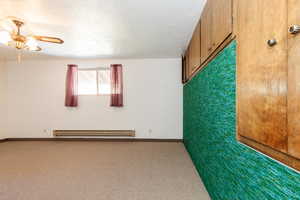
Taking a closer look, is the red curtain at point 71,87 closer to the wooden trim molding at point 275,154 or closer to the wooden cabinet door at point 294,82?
the wooden trim molding at point 275,154

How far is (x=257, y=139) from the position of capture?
2.89 ft

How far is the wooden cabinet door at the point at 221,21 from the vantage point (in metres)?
1.25

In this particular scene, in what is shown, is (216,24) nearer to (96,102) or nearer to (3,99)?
(96,102)

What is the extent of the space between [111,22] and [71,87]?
2.76m

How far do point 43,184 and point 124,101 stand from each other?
2672mm

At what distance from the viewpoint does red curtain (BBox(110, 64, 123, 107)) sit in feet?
14.4

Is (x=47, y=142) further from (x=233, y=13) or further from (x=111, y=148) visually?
(x=233, y=13)

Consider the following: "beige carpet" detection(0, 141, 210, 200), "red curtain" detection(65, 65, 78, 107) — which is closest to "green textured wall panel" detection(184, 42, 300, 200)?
"beige carpet" detection(0, 141, 210, 200)

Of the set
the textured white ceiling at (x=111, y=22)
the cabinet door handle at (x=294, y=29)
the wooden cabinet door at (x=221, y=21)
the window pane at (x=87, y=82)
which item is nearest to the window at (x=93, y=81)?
the window pane at (x=87, y=82)

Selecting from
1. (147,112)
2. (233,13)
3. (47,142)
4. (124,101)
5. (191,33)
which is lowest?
(47,142)

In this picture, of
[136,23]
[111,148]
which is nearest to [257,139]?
[136,23]

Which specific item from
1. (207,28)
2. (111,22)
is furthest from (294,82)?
(111,22)

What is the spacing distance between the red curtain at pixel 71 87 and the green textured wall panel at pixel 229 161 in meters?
3.75

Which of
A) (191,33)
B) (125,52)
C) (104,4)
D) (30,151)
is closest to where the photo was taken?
(104,4)
